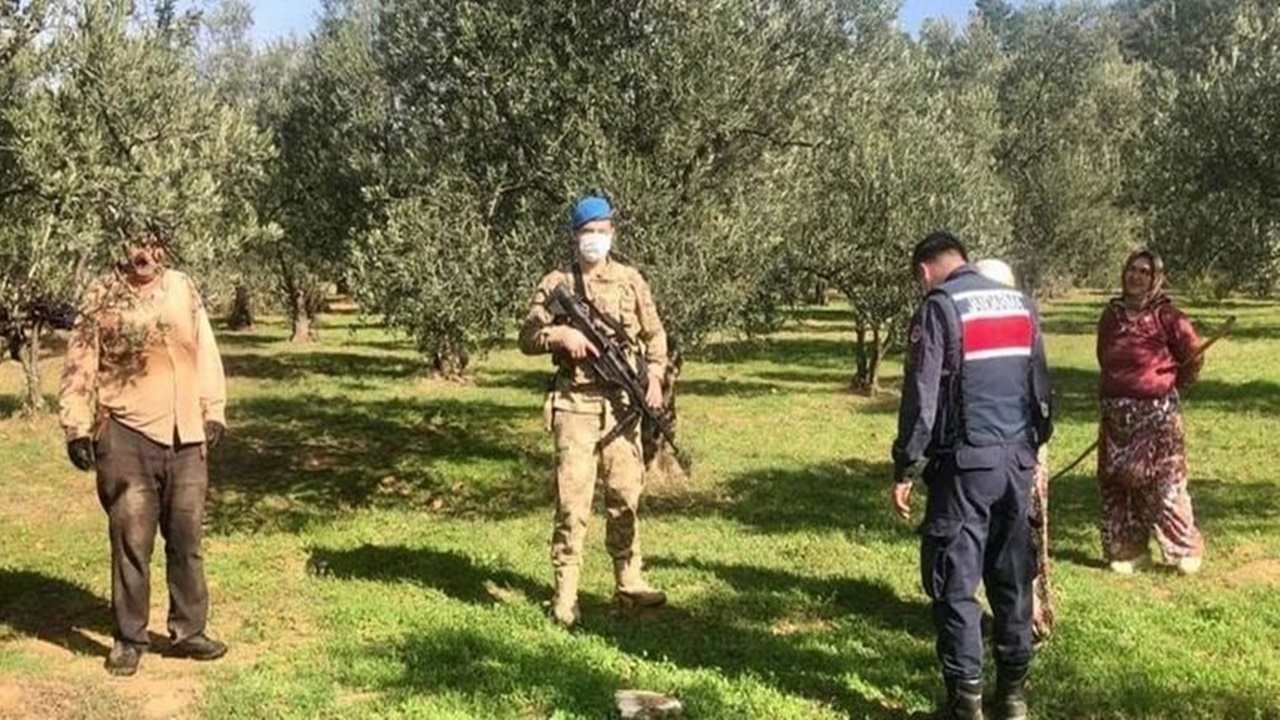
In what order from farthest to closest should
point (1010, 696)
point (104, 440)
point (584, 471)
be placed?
point (584, 471) → point (104, 440) → point (1010, 696)

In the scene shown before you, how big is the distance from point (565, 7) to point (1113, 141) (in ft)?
124

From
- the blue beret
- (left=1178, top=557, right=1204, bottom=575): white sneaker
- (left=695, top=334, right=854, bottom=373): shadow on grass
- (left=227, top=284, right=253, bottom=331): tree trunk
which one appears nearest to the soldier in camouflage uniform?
the blue beret

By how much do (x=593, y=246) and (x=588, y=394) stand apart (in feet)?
3.29

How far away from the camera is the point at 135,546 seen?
→ 22.1 ft

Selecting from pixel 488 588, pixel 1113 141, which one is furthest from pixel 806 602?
pixel 1113 141

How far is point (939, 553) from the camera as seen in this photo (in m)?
5.68

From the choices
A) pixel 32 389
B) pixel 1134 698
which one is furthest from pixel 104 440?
pixel 32 389

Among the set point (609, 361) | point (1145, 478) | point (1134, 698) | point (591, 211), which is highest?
point (591, 211)

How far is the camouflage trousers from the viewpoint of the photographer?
7.43 metres

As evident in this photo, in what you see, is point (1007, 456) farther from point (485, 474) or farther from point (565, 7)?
point (485, 474)

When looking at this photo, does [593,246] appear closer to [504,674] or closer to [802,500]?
[504,674]

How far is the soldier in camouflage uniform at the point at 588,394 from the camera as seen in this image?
7414mm

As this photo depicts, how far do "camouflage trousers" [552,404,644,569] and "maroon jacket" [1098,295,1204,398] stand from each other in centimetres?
391

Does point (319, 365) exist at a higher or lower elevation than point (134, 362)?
lower
